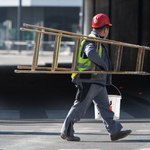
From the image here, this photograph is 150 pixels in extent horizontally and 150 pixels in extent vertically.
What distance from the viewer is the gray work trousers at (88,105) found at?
18.5 feet

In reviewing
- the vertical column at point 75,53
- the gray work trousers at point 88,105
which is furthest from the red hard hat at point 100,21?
the gray work trousers at point 88,105

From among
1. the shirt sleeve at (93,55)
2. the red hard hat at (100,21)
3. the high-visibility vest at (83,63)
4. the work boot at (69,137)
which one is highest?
the red hard hat at (100,21)

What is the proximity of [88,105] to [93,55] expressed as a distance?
805mm

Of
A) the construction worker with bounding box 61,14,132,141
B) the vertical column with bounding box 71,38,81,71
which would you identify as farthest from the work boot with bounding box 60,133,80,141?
the vertical column with bounding box 71,38,81,71

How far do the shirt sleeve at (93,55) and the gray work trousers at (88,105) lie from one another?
40cm

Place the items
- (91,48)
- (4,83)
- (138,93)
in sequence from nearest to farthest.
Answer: (91,48) → (138,93) → (4,83)

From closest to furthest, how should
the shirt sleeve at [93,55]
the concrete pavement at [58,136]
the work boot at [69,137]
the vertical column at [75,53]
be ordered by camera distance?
1. the shirt sleeve at [93,55]
2. the concrete pavement at [58,136]
3. the vertical column at [75,53]
4. the work boot at [69,137]

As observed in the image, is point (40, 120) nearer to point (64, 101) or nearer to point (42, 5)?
point (64, 101)

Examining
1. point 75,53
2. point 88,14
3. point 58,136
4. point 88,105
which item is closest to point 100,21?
point 75,53

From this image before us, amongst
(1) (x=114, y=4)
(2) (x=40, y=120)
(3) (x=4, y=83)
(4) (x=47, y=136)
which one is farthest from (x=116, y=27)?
(4) (x=47, y=136)

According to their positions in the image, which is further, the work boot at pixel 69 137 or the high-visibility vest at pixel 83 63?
the work boot at pixel 69 137

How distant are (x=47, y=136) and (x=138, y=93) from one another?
226 inches

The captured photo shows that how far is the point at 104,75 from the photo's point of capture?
562 cm

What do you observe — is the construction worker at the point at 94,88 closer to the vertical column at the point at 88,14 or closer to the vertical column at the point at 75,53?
the vertical column at the point at 75,53
